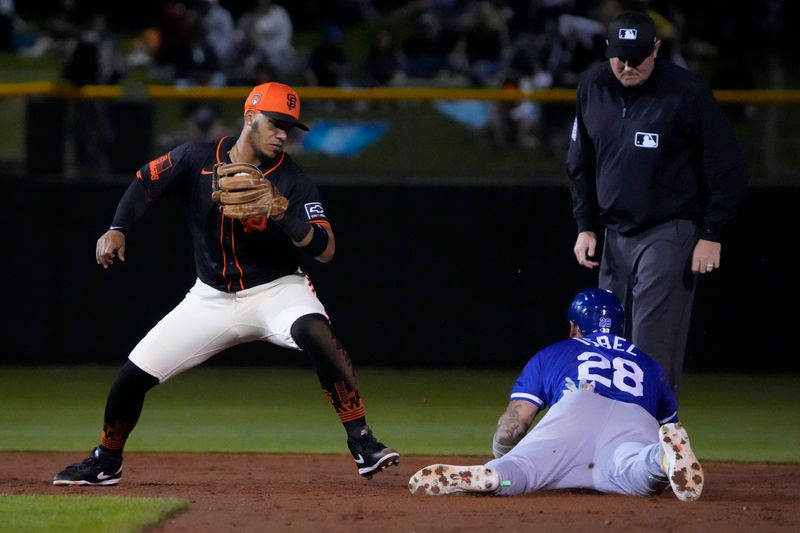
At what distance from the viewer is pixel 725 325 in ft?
35.4

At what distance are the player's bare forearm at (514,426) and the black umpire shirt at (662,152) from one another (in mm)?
1205

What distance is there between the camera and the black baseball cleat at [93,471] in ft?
20.6

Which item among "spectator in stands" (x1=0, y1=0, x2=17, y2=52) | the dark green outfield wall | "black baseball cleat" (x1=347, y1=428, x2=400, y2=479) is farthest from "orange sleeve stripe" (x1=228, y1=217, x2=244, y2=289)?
"spectator in stands" (x1=0, y1=0, x2=17, y2=52)

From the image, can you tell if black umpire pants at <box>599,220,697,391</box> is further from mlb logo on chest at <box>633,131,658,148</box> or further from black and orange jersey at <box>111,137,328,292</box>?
black and orange jersey at <box>111,137,328,292</box>

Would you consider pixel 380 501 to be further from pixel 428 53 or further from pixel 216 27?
pixel 216 27

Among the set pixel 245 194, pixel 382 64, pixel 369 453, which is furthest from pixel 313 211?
pixel 382 64

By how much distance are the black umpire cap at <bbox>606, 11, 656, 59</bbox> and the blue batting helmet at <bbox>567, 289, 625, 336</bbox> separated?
3.76ft

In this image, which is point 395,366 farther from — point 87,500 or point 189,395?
point 87,500

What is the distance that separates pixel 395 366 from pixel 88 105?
3.26 m

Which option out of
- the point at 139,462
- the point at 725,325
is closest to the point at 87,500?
the point at 139,462

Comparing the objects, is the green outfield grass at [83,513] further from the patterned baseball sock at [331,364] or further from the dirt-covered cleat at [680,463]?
the dirt-covered cleat at [680,463]

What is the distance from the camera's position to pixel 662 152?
6.56m

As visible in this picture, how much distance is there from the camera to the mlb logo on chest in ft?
21.5

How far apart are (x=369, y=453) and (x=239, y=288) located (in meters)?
0.96
